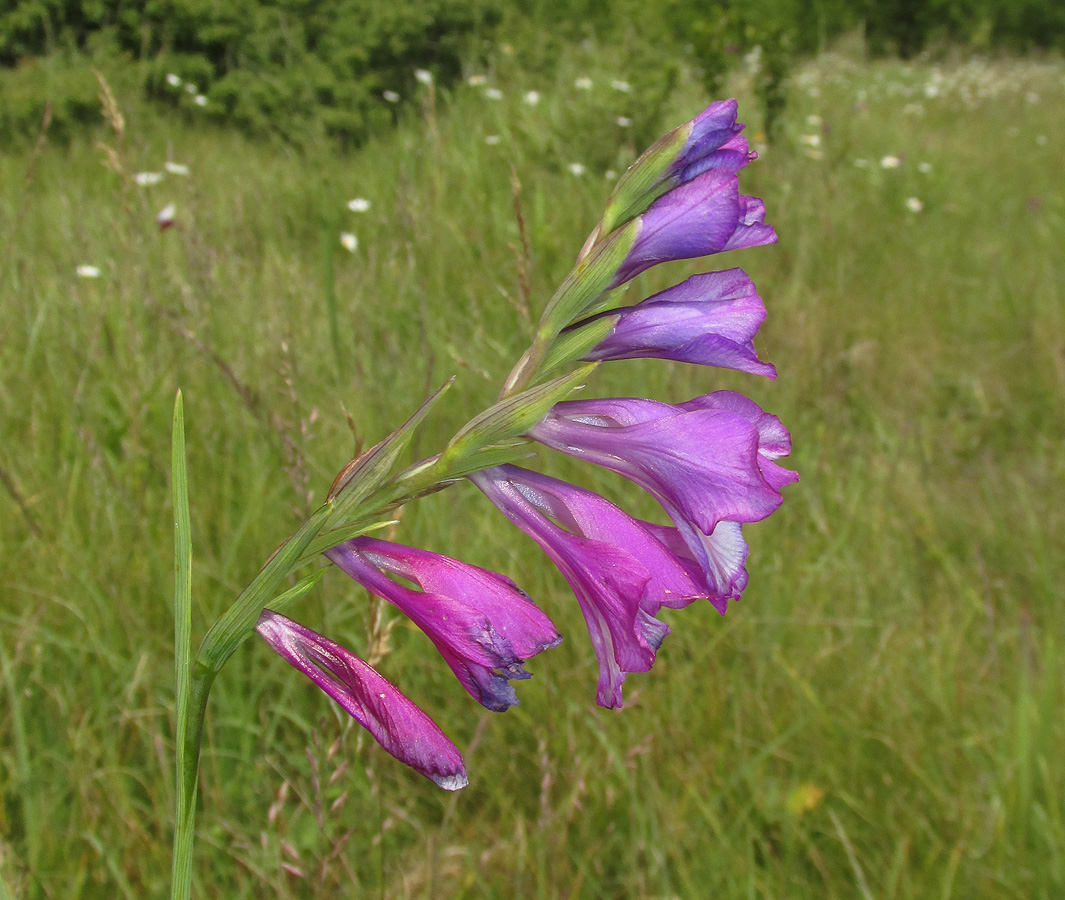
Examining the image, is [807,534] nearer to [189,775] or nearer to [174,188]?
[189,775]

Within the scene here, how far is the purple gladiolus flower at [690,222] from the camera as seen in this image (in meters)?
0.60

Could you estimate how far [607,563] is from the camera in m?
0.59

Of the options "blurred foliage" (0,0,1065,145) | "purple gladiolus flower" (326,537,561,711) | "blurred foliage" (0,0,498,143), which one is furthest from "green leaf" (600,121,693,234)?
"blurred foliage" (0,0,498,143)

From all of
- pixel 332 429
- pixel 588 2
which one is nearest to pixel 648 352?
pixel 332 429

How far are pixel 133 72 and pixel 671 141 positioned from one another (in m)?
5.39

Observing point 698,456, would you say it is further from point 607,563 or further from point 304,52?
point 304,52

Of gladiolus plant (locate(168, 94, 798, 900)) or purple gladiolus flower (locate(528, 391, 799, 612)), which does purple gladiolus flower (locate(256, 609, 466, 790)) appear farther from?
purple gladiolus flower (locate(528, 391, 799, 612))

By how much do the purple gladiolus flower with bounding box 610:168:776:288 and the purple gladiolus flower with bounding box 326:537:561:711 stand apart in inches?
9.0

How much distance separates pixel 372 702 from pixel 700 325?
1.11 ft

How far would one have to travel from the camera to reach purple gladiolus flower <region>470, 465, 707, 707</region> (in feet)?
1.94

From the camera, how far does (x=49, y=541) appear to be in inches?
69.5

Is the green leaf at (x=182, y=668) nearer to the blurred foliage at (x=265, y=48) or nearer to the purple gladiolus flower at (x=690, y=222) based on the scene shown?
the purple gladiolus flower at (x=690, y=222)

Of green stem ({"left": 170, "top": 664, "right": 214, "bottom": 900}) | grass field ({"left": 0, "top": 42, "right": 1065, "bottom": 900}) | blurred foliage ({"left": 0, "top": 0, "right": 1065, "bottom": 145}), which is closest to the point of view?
green stem ({"left": 170, "top": 664, "right": 214, "bottom": 900})

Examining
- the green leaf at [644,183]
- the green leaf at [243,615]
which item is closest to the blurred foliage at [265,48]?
the green leaf at [644,183]
